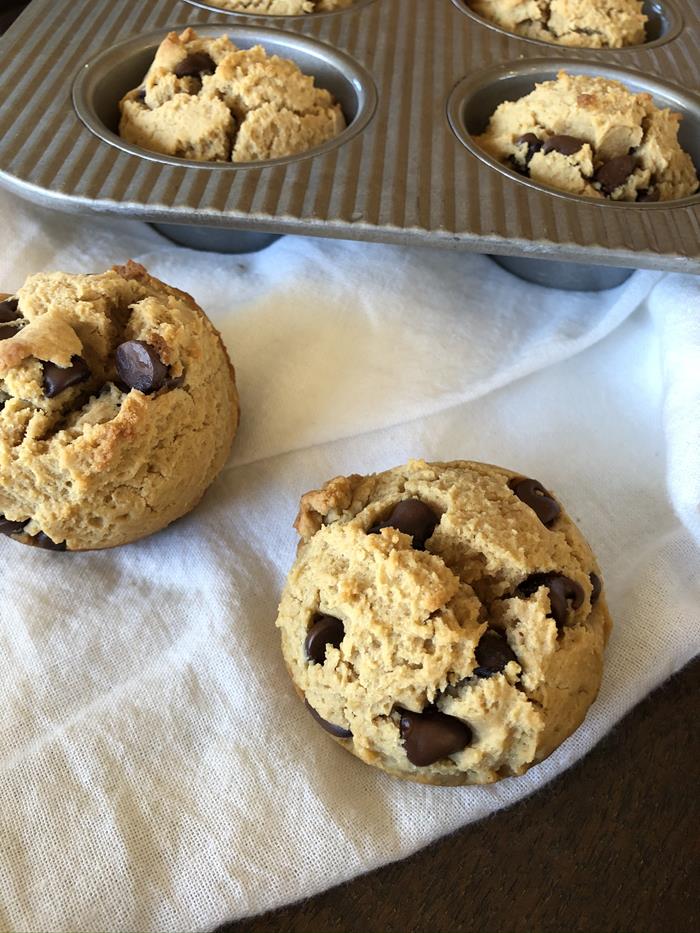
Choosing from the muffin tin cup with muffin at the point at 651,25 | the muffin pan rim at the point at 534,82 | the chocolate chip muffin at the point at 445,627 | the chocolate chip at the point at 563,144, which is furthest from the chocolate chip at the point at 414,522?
the muffin tin cup with muffin at the point at 651,25

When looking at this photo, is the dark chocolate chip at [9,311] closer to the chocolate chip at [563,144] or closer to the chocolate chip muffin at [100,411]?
the chocolate chip muffin at [100,411]

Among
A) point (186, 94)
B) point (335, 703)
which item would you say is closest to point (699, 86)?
point (186, 94)

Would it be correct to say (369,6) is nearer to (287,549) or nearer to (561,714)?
(287,549)

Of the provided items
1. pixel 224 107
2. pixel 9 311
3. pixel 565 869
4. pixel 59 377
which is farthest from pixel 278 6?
pixel 565 869

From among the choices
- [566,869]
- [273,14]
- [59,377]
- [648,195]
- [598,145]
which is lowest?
[566,869]

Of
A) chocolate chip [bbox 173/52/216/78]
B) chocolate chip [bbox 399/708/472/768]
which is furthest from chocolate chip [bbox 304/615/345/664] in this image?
chocolate chip [bbox 173/52/216/78]

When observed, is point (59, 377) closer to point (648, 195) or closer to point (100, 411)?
point (100, 411)
